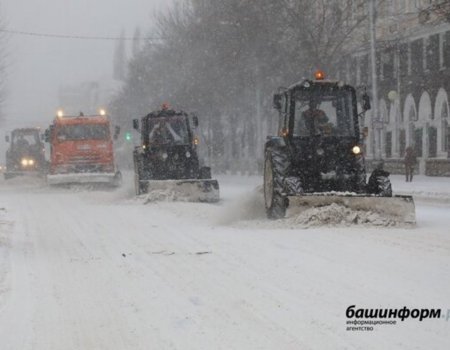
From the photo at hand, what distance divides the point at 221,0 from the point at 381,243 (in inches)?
1260

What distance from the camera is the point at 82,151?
28.0 metres

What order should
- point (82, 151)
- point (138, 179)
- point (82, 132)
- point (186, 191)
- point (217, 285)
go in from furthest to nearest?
point (82, 132) < point (82, 151) < point (138, 179) < point (186, 191) < point (217, 285)

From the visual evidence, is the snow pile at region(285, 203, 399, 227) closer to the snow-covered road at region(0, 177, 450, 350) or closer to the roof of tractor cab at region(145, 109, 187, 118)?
the snow-covered road at region(0, 177, 450, 350)

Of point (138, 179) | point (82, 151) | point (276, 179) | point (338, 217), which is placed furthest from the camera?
point (82, 151)

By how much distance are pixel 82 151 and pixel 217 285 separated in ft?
68.1

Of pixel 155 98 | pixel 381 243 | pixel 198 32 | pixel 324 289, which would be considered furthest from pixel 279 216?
pixel 155 98

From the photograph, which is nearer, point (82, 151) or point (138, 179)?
point (138, 179)

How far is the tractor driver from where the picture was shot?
14.7 meters

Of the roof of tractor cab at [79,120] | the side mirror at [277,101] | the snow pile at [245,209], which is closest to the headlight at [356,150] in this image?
the side mirror at [277,101]

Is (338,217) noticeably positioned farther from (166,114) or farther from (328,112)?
(166,114)

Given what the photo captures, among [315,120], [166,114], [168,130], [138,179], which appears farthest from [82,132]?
[315,120]

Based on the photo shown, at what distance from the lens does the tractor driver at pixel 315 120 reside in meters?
14.7

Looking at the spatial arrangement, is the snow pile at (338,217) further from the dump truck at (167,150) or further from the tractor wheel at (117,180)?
the tractor wheel at (117,180)

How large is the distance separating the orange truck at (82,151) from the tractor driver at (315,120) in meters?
14.1
